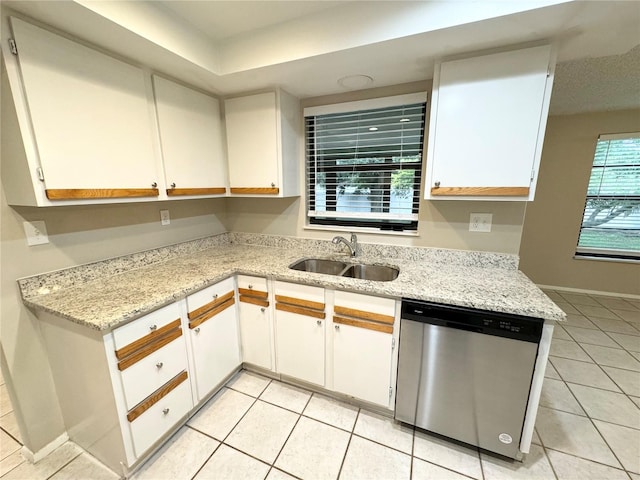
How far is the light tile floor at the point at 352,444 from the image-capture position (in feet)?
4.58

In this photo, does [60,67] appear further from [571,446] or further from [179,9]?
[571,446]

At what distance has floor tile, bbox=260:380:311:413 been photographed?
183 cm

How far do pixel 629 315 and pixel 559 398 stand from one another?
2192mm

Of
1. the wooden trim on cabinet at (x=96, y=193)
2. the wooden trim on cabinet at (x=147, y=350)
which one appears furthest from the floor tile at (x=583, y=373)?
the wooden trim on cabinet at (x=96, y=193)

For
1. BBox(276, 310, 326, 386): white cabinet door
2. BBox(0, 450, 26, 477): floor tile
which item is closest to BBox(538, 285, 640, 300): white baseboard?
BBox(276, 310, 326, 386): white cabinet door

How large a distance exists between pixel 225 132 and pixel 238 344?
1727mm

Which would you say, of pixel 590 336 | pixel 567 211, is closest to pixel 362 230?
pixel 590 336

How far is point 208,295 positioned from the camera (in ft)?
5.61

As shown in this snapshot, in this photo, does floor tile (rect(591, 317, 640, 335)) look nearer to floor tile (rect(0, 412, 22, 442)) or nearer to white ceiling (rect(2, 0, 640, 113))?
white ceiling (rect(2, 0, 640, 113))

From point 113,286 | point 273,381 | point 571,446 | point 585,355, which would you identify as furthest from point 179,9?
point 585,355

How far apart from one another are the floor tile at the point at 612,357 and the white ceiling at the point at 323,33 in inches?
92.9

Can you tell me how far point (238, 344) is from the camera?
2.05 metres

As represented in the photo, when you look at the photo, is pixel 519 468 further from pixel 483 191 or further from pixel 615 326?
pixel 615 326

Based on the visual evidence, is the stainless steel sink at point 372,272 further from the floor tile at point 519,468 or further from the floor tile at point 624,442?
the floor tile at point 624,442
